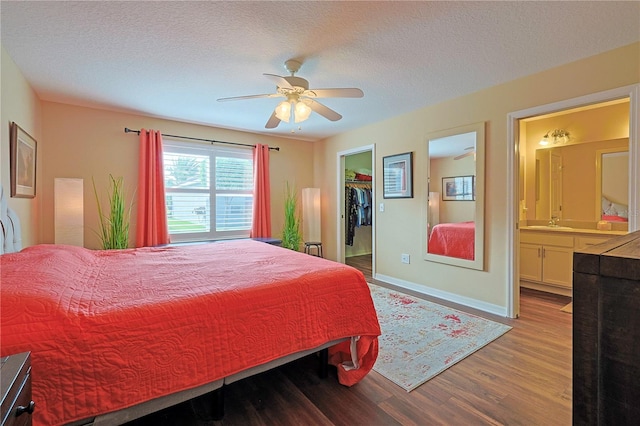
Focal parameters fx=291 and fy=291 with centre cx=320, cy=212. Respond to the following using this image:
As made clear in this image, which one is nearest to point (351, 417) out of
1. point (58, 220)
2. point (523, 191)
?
point (58, 220)

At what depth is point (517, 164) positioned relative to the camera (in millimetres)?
2912

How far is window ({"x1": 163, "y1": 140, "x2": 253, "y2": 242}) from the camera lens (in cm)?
414

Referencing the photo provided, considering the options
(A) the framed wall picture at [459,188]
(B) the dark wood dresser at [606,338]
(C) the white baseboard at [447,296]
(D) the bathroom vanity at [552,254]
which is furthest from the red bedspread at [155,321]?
(D) the bathroom vanity at [552,254]

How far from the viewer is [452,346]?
2.35 metres

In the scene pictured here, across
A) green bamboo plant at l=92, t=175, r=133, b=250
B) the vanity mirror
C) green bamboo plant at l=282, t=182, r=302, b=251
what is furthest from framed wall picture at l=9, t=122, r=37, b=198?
the vanity mirror

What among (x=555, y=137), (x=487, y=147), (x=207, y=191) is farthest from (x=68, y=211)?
(x=555, y=137)

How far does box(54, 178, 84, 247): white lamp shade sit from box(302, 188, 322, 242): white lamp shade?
3.06m

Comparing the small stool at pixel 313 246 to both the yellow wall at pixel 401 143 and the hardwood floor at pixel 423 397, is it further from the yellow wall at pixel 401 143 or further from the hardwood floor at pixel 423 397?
the hardwood floor at pixel 423 397

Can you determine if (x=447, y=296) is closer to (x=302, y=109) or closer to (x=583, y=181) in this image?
(x=583, y=181)

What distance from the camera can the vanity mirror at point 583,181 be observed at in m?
3.54

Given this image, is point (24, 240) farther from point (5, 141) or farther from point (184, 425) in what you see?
point (184, 425)

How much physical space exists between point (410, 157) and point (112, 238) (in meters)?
3.86

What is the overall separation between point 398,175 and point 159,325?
3475 millimetres

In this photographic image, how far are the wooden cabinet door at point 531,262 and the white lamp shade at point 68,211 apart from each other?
17.8ft
